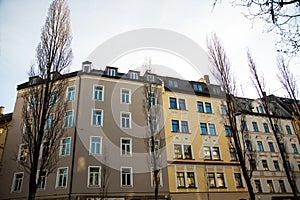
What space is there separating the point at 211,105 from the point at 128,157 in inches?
535

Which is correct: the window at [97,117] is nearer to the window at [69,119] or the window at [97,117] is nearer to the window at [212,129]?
the window at [69,119]

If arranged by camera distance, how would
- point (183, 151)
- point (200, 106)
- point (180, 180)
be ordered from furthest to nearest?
point (200, 106), point (183, 151), point (180, 180)

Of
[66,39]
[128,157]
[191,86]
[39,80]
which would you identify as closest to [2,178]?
[128,157]

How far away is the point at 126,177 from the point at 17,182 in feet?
33.2

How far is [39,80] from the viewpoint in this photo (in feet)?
46.2

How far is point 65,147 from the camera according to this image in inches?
817

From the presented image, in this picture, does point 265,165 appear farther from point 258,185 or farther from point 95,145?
point 95,145

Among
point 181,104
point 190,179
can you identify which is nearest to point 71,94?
point 181,104

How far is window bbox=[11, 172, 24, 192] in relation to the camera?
20492 millimetres

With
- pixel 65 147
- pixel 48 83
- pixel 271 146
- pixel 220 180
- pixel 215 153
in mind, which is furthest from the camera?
pixel 271 146

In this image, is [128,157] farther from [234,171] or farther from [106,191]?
[234,171]

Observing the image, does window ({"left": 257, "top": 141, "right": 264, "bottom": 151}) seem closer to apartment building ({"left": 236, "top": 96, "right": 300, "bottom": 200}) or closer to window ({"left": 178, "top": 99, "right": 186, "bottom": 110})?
apartment building ({"left": 236, "top": 96, "right": 300, "bottom": 200})

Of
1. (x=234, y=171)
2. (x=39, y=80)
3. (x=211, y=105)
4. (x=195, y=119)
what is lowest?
(x=234, y=171)

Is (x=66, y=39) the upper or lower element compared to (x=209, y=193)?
upper
